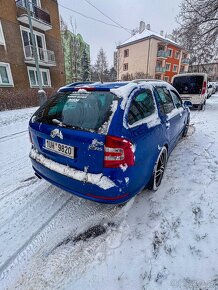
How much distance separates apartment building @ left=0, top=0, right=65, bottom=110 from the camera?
37.8 feet

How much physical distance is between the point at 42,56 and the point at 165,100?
51.7 feet

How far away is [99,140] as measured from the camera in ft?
5.78

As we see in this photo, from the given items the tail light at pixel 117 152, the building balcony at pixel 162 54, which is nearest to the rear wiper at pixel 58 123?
the tail light at pixel 117 152

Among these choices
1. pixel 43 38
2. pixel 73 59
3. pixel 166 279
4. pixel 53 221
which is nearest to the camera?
pixel 166 279

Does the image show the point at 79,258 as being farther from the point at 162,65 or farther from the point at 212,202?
the point at 162,65

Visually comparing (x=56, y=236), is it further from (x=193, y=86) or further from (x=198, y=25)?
(x=198, y=25)

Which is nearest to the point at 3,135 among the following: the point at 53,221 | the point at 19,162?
the point at 19,162

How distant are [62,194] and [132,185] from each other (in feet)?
4.28

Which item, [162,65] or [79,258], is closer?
[79,258]

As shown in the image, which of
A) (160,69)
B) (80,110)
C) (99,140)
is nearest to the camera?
(99,140)

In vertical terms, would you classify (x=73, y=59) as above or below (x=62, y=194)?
above

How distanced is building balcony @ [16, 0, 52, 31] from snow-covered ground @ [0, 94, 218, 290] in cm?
1528

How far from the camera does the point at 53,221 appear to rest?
2.27 m

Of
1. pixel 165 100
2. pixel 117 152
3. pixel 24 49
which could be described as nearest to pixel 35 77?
pixel 24 49
